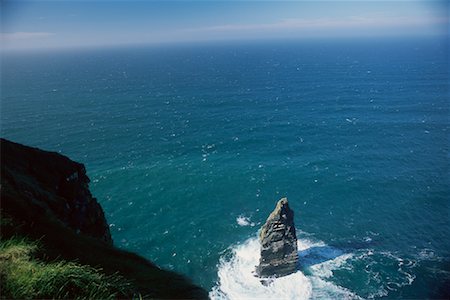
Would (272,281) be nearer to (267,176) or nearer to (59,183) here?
(267,176)

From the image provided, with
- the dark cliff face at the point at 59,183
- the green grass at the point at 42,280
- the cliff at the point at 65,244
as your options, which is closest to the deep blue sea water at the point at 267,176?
the dark cliff face at the point at 59,183

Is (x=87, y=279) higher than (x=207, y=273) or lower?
higher

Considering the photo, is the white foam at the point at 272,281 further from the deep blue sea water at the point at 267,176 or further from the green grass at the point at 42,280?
the green grass at the point at 42,280

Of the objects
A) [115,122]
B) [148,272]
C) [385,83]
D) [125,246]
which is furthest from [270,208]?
[385,83]

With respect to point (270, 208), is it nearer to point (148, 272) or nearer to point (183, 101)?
point (148, 272)

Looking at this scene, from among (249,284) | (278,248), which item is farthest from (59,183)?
(278,248)
